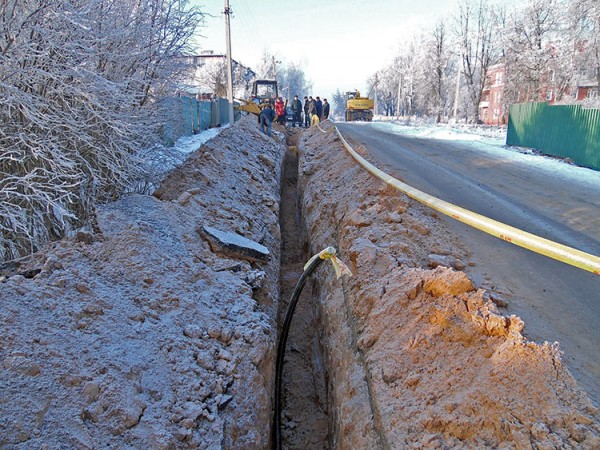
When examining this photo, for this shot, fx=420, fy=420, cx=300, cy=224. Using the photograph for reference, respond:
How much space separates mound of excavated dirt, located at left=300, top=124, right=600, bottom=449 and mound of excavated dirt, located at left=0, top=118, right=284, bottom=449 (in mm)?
908

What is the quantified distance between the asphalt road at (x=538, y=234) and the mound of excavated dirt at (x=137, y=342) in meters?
2.49

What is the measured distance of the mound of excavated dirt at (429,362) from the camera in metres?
2.46

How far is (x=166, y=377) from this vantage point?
3367mm

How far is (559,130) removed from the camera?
1362 cm

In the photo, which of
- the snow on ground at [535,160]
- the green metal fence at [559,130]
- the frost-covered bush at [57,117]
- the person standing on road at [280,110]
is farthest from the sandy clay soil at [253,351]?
the person standing on road at [280,110]

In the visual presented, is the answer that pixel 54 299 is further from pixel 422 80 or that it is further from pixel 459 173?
pixel 422 80

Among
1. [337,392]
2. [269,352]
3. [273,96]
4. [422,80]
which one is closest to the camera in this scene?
[337,392]

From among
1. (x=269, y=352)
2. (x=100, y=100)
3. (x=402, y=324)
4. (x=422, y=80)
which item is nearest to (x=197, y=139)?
(x=100, y=100)

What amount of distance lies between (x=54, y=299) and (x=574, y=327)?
169 inches

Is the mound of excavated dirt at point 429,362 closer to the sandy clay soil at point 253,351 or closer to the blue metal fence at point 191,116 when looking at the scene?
the sandy clay soil at point 253,351

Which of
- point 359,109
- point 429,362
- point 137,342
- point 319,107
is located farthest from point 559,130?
point 359,109

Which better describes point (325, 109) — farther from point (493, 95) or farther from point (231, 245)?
point (493, 95)

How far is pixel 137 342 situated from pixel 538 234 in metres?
5.20

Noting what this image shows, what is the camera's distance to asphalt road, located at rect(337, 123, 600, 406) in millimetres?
3398
